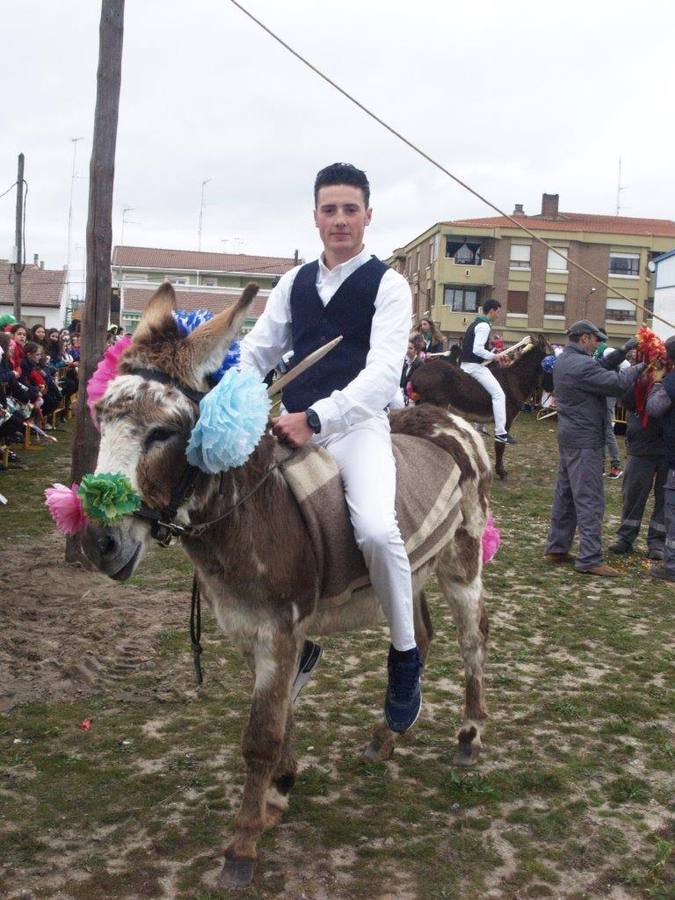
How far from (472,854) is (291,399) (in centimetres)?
208

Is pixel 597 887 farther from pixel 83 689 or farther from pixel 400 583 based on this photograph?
pixel 83 689

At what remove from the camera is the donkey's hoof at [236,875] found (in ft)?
9.81

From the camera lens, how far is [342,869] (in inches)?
Result: 124

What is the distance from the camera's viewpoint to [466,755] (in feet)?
13.4

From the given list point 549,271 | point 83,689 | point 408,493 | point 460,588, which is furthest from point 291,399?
point 549,271

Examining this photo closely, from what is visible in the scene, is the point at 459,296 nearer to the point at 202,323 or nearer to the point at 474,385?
the point at 474,385

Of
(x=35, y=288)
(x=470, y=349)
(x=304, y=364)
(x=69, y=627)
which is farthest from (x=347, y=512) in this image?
(x=35, y=288)

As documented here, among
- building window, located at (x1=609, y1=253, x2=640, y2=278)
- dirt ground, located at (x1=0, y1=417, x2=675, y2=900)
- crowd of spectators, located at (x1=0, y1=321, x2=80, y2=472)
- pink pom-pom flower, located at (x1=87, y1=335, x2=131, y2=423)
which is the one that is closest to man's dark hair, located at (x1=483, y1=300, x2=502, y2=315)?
crowd of spectators, located at (x1=0, y1=321, x2=80, y2=472)

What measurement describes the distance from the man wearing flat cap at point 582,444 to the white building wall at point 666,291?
57.0 feet

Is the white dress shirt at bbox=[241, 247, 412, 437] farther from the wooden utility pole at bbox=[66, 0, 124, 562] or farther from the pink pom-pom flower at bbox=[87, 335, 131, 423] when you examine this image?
the wooden utility pole at bbox=[66, 0, 124, 562]

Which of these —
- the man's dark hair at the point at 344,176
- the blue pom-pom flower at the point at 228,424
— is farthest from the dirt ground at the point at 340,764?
the man's dark hair at the point at 344,176

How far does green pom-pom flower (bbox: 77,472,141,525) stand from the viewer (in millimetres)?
2463

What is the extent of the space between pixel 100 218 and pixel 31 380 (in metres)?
7.66

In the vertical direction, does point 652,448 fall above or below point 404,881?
above
